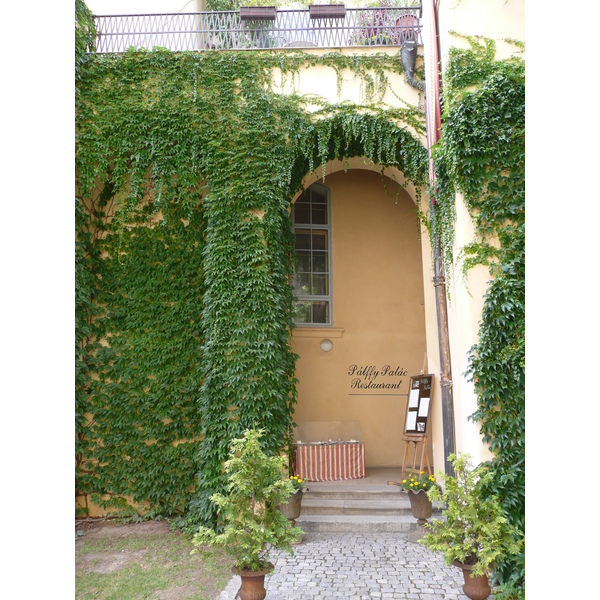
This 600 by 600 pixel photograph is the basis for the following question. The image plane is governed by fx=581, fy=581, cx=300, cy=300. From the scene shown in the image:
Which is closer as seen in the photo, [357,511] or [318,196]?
[357,511]

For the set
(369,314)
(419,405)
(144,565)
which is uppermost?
(369,314)

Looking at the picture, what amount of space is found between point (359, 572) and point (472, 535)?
171cm

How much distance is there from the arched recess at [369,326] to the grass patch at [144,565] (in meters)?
3.55

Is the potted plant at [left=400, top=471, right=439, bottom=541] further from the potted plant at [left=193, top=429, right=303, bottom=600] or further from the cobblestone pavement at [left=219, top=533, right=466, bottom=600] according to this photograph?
the potted plant at [left=193, top=429, right=303, bottom=600]

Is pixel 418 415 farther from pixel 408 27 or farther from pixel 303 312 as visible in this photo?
pixel 408 27

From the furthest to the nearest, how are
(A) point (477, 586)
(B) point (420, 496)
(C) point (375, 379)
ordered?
(C) point (375, 379) < (B) point (420, 496) < (A) point (477, 586)

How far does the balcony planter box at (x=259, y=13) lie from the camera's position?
8.80 meters

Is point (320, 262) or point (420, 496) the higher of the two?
point (320, 262)

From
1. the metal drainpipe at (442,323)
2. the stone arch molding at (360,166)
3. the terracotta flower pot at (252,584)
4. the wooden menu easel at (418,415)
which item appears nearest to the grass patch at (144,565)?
the terracotta flower pot at (252,584)

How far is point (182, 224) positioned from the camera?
29.2ft

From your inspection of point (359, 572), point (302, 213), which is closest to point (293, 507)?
point (359, 572)

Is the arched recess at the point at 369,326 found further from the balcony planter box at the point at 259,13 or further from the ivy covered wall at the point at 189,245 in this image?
the balcony planter box at the point at 259,13
